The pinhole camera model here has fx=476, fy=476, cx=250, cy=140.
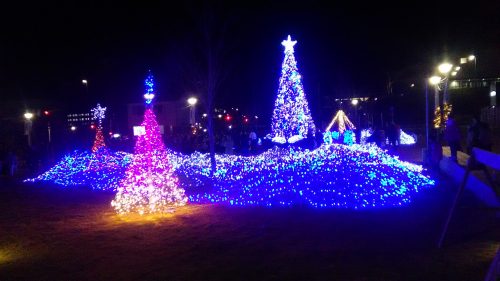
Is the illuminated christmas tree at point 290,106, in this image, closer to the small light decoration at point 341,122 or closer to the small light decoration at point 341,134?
A: the small light decoration at point 341,134

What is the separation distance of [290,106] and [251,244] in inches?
681

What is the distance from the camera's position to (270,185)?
13227 millimetres

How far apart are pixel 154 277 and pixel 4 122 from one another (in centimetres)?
3438

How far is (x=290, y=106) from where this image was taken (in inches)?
952

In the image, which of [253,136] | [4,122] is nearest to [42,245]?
[253,136]

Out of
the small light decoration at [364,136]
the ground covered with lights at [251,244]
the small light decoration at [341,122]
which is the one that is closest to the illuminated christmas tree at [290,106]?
the small light decoration at [364,136]

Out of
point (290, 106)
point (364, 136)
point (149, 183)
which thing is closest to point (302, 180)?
point (149, 183)

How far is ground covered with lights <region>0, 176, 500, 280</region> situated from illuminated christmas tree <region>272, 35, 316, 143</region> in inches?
524

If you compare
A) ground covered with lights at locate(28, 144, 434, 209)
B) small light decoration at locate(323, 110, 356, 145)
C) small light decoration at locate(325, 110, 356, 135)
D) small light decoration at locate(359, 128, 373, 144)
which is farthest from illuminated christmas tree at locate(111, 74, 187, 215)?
small light decoration at locate(325, 110, 356, 135)

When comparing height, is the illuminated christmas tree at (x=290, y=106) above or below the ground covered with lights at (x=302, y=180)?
above

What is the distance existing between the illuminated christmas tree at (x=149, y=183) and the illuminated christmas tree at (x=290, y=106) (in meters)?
13.5

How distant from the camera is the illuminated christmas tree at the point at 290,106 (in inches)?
944

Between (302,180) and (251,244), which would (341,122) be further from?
(251,244)

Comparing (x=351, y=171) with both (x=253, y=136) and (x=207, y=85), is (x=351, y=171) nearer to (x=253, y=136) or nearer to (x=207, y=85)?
(x=207, y=85)
